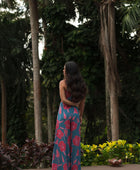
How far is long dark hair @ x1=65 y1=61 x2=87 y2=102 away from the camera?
3.90 metres

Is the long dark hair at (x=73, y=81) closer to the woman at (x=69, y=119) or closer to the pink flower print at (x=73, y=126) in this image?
the woman at (x=69, y=119)

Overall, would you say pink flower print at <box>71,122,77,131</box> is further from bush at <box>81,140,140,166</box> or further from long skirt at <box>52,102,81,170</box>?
bush at <box>81,140,140,166</box>

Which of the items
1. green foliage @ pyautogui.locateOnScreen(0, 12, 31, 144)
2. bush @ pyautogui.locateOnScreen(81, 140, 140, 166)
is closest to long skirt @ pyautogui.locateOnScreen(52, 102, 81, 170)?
bush @ pyautogui.locateOnScreen(81, 140, 140, 166)

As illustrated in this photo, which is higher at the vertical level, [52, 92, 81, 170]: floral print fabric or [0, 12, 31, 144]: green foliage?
Answer: [0, 12, 31, 144]: green foliage

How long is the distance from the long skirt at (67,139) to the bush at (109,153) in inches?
69.3

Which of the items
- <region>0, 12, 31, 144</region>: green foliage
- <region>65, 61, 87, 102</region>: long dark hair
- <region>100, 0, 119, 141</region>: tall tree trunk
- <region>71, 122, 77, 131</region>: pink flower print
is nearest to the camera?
<region>65, 61, 87, 102</region>: long dark hair

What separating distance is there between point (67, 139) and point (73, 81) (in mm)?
804

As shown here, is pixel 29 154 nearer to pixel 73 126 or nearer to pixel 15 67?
pixel 73 126

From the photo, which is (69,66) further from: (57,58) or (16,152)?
(57,58)

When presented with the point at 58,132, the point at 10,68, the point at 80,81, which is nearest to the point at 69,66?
the point at 80,81

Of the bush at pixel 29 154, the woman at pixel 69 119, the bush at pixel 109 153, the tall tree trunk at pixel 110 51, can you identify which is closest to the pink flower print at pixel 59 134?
the woman at pixel 69 119

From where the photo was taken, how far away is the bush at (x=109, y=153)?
596 cm

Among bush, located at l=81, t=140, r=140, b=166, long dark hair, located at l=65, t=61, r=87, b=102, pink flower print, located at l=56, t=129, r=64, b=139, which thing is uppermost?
long dark hair, located at l=65, t=61, r=87, b=102

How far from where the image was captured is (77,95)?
3.93 m
